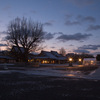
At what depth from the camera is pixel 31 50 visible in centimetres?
4597

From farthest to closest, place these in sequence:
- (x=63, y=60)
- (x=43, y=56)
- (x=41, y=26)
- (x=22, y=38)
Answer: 1. (x=63, y=60)
2. (x=43, y=56)
3. (x=41, y=26)
4. (x=22, y=38)

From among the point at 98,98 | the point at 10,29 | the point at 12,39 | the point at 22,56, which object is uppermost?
the point at 10,29

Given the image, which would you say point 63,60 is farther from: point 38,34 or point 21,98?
point 21,98

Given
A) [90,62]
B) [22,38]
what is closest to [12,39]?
[22,38]

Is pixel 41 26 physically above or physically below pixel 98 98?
above

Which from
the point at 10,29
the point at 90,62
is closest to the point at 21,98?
the point at 10,29

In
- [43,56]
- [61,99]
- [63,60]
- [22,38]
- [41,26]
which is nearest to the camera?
[61,99]

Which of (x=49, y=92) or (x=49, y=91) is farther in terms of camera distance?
(x=49, y=91)

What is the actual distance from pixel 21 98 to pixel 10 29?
42252 millimetres

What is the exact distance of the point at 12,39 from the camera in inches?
1790

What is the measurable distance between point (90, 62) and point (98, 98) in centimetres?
5794

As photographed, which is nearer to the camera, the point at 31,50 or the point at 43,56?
the point at 31,50

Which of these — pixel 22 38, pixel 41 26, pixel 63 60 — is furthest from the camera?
pixel 63 60

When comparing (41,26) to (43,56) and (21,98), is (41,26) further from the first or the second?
(21,98)
